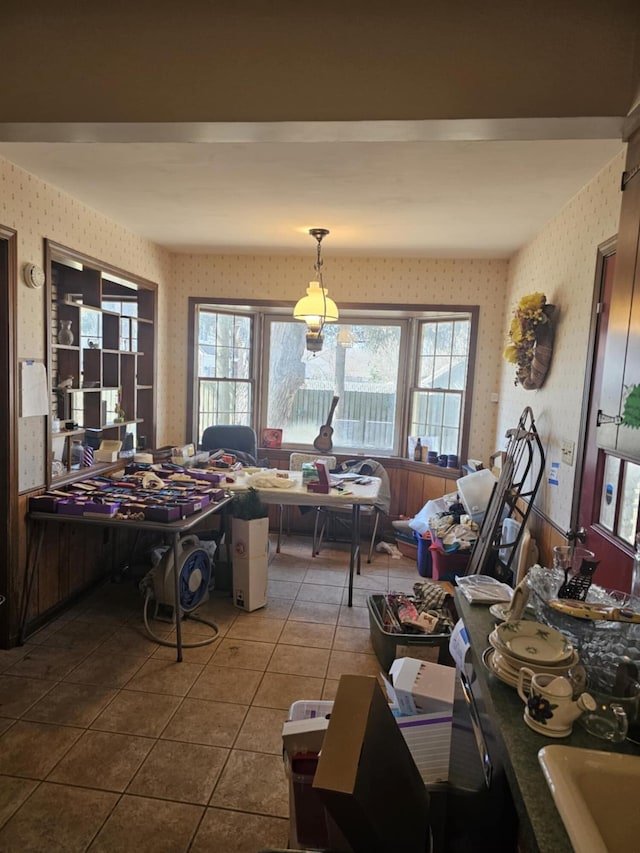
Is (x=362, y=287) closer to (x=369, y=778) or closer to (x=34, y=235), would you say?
(x=34, y=235)

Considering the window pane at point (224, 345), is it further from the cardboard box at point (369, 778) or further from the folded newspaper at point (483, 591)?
the cardboard box at point (369, 778)

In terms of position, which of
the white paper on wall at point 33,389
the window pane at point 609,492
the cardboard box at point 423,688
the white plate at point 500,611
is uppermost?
the white paper on wall at point 33,389

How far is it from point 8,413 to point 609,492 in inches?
121

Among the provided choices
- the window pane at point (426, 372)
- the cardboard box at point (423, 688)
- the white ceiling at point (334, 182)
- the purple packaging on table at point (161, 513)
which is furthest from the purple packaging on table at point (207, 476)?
the window pane at point (426, 372)

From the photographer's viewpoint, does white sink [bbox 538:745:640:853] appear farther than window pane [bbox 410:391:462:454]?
No

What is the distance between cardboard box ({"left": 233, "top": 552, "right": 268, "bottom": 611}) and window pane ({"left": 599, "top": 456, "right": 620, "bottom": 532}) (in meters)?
2.15

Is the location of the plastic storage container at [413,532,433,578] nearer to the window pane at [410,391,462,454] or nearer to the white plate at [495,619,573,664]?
the window pane at [410,391,462,454]

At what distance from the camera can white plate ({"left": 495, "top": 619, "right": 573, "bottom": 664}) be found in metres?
1.37

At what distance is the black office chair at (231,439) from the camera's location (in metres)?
5.11

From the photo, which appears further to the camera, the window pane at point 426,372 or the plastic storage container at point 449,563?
the window pane at point 426,372

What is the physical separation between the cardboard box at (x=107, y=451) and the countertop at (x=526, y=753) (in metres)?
3.30

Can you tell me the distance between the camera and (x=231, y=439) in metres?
5.13

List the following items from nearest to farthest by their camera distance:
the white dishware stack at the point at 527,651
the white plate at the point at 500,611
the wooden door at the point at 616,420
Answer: the white dishware stack at the point at 527,651, the wooden door at the point at 616,420, the white plate at the point at 500,611

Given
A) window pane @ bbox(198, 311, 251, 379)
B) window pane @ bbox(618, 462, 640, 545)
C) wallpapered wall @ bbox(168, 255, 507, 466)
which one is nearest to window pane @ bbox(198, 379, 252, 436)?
window pane @ bbox(198, 311, 251, 379)
